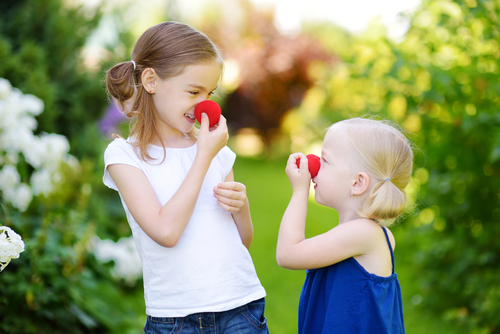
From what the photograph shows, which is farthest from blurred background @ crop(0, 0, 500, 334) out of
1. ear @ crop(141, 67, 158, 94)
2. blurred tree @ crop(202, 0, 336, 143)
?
blurred tree @ crop(202, 0, 336, 143)

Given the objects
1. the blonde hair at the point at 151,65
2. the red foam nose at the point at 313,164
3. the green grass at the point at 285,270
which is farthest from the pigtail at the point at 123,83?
the green grass at the point at 285,270

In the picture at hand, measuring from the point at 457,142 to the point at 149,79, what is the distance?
2.26 meters

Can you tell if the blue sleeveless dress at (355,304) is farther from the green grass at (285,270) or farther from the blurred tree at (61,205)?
the green grass at (285,270)

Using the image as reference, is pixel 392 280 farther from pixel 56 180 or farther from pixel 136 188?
pixel 56 180

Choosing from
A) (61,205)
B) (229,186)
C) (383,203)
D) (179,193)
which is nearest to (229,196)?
(229,186)

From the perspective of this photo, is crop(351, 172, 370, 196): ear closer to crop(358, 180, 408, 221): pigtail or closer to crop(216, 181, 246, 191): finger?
crop(358, 180, 408, 221): pigtail

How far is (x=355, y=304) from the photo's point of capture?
1509 mm

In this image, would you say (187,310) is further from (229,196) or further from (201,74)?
(201,74)

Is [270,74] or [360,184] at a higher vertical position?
[360,184]

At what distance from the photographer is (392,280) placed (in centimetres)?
156

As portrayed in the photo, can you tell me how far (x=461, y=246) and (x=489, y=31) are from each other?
1.51m

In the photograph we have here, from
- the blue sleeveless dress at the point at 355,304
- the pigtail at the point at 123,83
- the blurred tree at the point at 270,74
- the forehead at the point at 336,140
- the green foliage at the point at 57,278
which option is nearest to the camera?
the blue sleeveless dress at the point at 355,304

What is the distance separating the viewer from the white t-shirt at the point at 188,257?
62.5 inches

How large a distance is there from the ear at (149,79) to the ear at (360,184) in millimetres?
808
